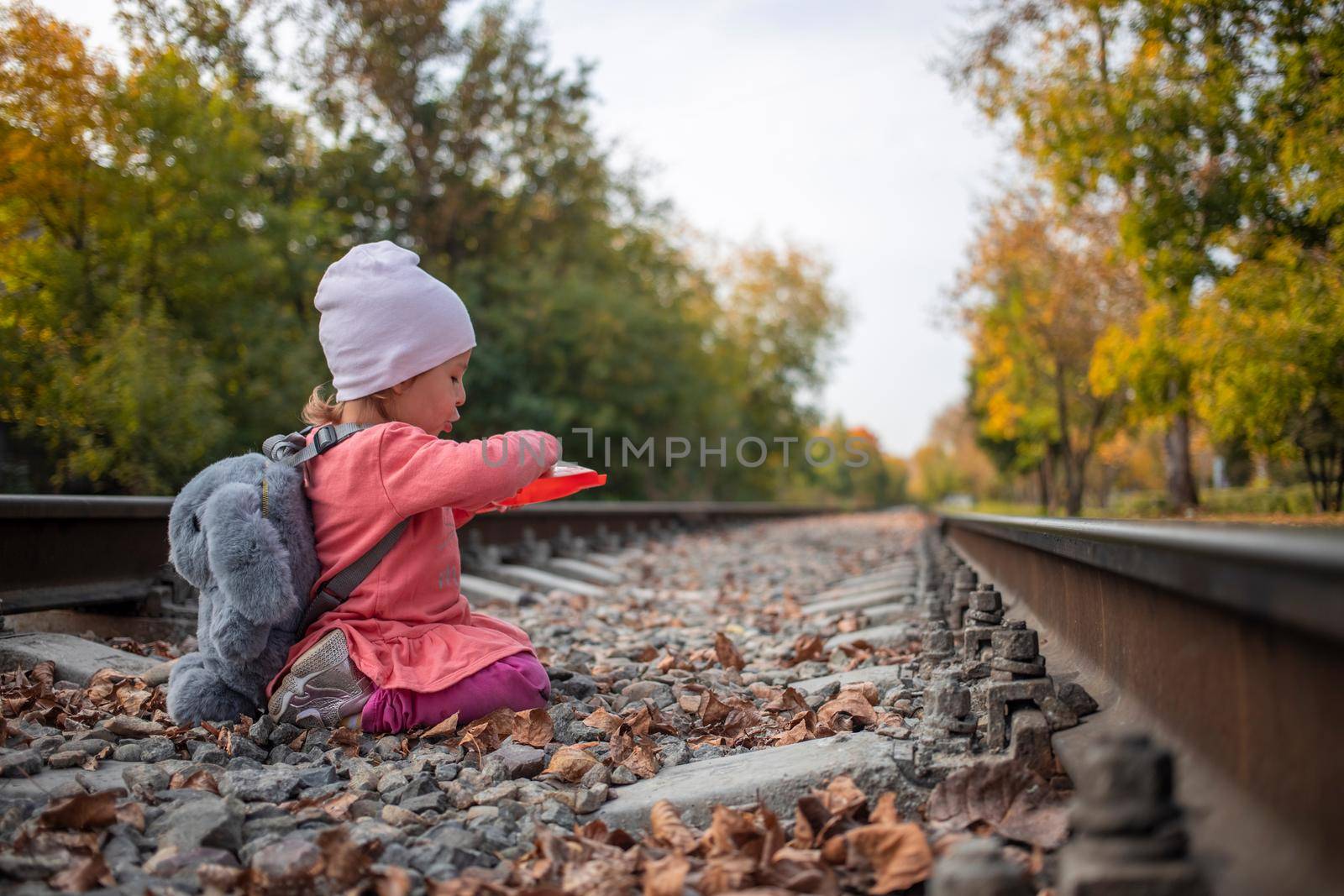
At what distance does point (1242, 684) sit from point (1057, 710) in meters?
0.66

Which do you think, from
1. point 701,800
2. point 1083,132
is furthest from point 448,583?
point 1083,132

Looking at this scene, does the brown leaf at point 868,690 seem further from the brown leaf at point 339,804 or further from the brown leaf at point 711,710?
the brown leaf at point 339,804

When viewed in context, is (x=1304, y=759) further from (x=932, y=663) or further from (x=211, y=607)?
(x=211, y=607)

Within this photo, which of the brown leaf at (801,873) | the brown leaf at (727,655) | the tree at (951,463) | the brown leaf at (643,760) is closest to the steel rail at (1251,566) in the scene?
the brown leaf at (801,873)

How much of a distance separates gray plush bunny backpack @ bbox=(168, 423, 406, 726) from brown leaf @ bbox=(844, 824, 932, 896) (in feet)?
5.10

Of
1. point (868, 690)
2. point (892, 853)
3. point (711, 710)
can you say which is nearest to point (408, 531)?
point (711, 710)

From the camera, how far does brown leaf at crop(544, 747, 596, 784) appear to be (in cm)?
230

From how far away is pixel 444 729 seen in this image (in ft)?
8.55

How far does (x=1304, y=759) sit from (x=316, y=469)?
2397 millimetres

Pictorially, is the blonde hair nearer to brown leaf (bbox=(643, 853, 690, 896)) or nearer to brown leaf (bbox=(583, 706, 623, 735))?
brown leaf (bbox=(583, 706, 623, 735))

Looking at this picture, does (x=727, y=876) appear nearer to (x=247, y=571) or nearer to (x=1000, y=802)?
(x=1000, y=802)

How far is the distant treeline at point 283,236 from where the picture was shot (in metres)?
12.7

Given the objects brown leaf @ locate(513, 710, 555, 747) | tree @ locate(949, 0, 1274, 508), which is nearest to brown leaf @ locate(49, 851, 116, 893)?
brown leaf @ locate(513, 710, 555, 747)

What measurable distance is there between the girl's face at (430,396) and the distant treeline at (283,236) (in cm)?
136
